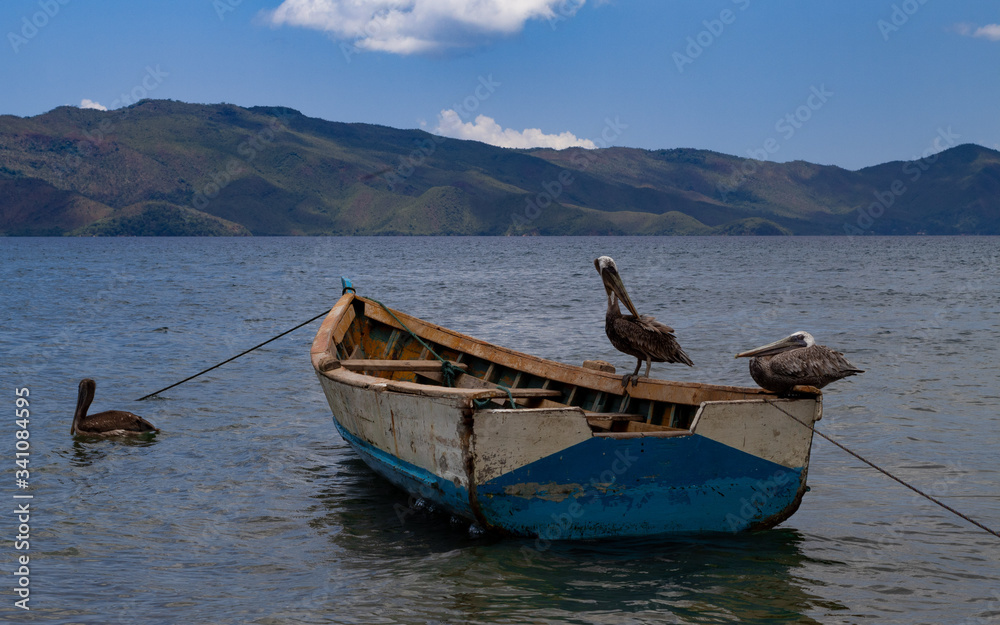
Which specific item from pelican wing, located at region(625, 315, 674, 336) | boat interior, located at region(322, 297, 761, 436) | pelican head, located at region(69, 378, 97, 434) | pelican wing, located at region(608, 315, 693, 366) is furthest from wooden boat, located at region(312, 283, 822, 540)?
pelican head, located at region(69, 378, 97, 434)

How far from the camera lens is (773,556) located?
720 centimetres

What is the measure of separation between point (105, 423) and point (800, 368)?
A: 927cm

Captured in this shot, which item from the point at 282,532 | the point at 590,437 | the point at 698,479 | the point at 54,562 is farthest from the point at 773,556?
the point at 54,562

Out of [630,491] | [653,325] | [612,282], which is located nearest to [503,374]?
[612,282]

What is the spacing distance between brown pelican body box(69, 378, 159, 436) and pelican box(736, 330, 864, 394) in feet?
28.2

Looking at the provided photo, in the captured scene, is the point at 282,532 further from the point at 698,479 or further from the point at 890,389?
the point at 890,389

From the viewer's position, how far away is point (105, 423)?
11242mm

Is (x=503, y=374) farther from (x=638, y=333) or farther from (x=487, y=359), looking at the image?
(x=638, y=333)

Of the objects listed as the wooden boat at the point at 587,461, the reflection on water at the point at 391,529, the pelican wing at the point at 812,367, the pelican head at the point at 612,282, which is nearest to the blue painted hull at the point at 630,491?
the wooden boat at the point at 587,461

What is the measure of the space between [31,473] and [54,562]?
3.10 metres

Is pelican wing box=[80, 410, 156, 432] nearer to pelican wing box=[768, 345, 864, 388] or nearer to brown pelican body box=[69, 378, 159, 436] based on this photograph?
brown pelican body box=[69, 378, 159, 436]

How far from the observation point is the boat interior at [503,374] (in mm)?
8352

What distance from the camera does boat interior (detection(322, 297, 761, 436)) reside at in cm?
835

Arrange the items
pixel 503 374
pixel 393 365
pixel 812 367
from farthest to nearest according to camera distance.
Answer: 1. pixel 503 374
2. pixel 393 365
3. pixel 812 367
